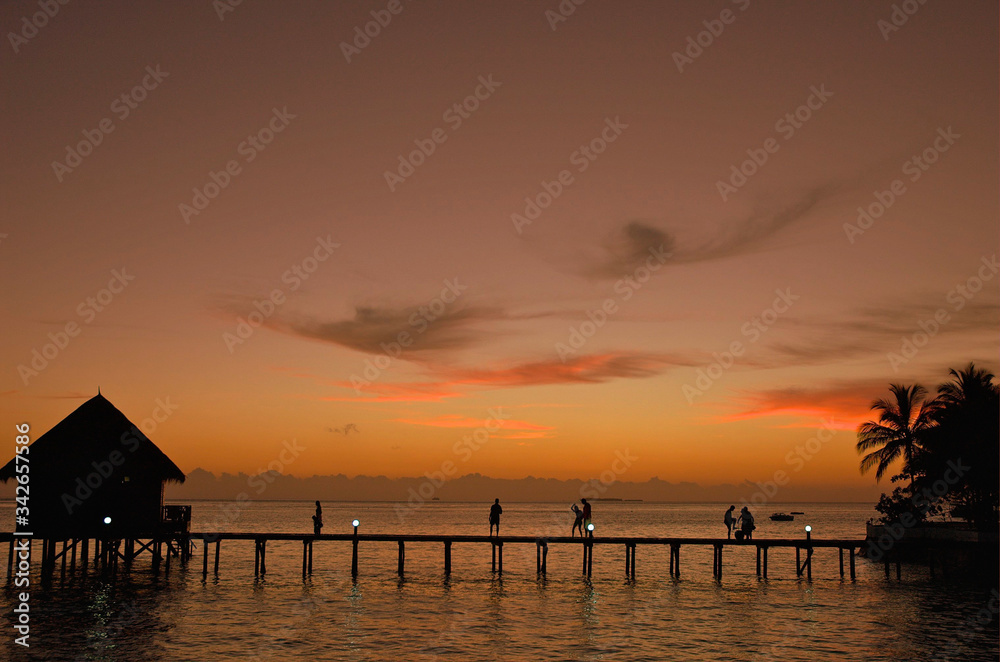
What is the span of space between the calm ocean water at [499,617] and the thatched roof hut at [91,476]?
9.38 feet

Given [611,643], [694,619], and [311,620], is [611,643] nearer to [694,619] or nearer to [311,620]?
[694,619]

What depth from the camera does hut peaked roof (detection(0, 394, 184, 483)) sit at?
3509 centimetres

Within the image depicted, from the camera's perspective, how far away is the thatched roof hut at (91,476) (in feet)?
115

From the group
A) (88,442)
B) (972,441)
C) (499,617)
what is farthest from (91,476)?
(972,441)

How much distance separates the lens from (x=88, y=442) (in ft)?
117

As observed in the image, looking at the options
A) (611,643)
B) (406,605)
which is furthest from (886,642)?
(406,605)

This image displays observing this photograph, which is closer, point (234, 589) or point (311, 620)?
point (311, 620)

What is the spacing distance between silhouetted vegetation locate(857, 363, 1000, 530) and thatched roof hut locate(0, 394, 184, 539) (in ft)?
135

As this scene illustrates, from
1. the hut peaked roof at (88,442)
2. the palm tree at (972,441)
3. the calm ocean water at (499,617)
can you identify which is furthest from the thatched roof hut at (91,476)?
the palm tree at (972,441)

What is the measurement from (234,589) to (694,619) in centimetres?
2032

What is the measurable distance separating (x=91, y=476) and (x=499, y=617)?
1889 centimetres

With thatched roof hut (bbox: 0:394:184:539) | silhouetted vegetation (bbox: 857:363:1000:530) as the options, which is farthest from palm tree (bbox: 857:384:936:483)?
thatched roof hut (bbox: 0:394:184:539)

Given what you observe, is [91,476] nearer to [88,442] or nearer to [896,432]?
[88,442]

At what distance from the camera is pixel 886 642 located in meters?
26.1
